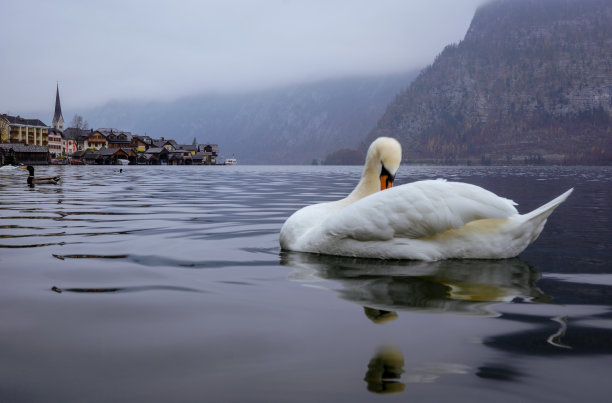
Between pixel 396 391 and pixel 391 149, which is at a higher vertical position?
pixel 391 149

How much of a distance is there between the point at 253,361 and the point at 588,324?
92.9 inches

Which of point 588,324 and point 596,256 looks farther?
point 596,256

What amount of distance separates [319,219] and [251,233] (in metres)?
2.28

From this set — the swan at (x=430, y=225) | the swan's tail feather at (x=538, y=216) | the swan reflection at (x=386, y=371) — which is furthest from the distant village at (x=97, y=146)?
the swan reflection at (x=386, y=371)

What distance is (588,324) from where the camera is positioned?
12.8ft

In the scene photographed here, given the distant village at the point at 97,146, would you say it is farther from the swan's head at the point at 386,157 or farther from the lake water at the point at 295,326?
the lake water at the point at 295,326

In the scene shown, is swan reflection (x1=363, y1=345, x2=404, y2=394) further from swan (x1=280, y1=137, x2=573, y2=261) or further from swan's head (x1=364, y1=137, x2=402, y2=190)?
swan's head (x1=364, y1=137, x2=402, y2=190)

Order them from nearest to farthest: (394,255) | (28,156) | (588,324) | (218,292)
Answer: (588,324)
(218,292)
(394,255)
(28,156)

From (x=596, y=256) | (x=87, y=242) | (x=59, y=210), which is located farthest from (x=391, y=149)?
(x=59, y=210)

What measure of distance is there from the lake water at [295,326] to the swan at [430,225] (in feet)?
0.60

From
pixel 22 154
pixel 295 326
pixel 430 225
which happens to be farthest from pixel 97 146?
pixel 295 326

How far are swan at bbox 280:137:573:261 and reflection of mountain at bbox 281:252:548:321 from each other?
0.13m

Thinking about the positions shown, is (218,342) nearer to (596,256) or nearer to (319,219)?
(319,219)

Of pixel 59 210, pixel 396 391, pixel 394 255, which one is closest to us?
pixel 396 391
